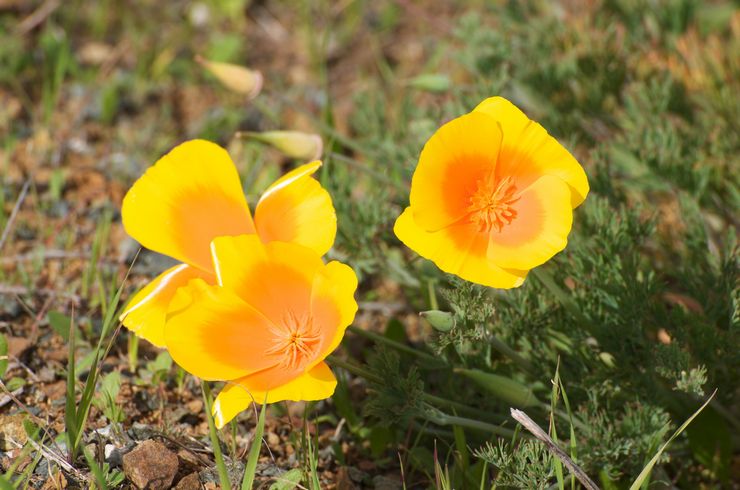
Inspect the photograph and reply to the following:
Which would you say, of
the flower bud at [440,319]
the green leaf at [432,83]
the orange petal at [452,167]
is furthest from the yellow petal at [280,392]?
the green leaf at [432,83]

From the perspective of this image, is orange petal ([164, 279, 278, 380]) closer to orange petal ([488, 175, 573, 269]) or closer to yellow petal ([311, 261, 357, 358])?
yellow petal ([311, 261, 357, 358])

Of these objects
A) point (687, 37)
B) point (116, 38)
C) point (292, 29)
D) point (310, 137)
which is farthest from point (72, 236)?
point (687, 37)

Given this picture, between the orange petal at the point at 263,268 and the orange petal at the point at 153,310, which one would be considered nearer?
the orange petal at the point at 263,268

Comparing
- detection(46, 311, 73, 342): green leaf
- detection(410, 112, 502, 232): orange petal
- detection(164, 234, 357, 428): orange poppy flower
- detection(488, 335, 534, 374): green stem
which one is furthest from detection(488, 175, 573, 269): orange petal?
detection(46, 311, 73, 342): green leaf

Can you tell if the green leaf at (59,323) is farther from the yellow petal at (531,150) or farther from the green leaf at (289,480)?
the yellow petal at (531,150)

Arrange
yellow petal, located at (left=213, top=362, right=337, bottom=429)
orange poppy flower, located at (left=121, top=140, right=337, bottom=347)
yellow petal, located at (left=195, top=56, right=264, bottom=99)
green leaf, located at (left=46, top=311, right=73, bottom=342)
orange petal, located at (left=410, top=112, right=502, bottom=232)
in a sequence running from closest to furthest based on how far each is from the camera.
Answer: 1. yellow petal, located at (left=213, top=362, right=337, bottom=429)
2. orange petal, located at (left=410, top=112, right=502, bottom=232)
3. orange poppy flower, located at (left=121, top=140, right=337, bottom=347)
4. green leaf, located at (left=46, top=311, right=73, bottom=342)
5. yellow petal, located at (left=195, top=56, right=264, bottom=99)

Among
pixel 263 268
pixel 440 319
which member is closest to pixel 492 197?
pixel 440 319
